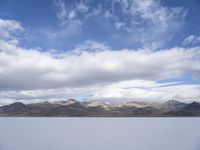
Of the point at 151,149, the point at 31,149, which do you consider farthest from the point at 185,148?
the point at 31,149

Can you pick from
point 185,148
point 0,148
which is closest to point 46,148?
point 0,148

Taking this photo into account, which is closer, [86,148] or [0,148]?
[0,148]

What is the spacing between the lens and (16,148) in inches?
923

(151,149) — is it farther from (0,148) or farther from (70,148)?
(0,148)

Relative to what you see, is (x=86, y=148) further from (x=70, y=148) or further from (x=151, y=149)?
(x=151, y=149)

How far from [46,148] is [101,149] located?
20.1 ft

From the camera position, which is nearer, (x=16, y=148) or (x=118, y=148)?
(x=16, y=148)

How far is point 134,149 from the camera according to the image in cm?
2412

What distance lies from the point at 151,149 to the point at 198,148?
5027 millimetres

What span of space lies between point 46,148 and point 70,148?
2657 millimetres

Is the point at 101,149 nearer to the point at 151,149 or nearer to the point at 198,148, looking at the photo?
the point at 151,149

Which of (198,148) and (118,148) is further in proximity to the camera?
(118,148)

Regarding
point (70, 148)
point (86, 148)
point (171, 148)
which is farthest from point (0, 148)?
point (171, 148)

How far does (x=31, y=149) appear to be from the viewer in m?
23.5
